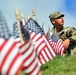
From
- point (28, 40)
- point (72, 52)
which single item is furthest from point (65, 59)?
point (28, 40)

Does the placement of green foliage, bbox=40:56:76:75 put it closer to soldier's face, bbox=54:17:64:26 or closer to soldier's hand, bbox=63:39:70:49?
soldier's hand, bbox=63:39:70:49

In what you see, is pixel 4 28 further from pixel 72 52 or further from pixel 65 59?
pixel 72 52

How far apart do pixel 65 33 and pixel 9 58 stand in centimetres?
1007

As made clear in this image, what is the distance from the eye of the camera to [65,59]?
49.4ft

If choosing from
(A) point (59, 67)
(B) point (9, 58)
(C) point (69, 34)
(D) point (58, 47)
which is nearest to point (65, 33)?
(C) point (69, 34)

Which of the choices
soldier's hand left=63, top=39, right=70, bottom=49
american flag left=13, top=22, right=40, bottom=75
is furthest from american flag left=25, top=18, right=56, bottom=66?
soldier's hand left=63, top=39, right=70, bottom=49

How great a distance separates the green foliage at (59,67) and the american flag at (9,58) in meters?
4.01

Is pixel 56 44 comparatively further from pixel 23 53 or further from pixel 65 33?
pixel 23 53

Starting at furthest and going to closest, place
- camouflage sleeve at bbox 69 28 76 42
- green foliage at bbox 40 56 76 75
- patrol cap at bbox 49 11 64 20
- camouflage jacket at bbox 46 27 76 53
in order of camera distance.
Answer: patrol cap at bbox 49 11 64 20, camouflage jacket at bbox 46 27 76 53, camouflage sleeve at bbox 69 28 76 42, green foliage at bbox 40 56 76 75

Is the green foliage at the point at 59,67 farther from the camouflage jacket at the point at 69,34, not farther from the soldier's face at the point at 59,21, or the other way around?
the soldier's face at the point at 59,21

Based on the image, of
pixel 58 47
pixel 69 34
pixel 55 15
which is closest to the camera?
pixel 58 47

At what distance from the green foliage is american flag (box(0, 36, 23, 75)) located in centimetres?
401

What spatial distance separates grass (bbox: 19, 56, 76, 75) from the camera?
12.9m

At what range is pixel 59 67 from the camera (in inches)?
538
